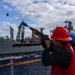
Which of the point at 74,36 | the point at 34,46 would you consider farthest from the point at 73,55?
the point at 34,46

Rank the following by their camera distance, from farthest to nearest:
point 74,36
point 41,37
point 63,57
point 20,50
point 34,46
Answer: point 34,46 → point 20,50 → point 74,36 → point 41,37 → point 63,57

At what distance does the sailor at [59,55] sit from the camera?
13.6ft

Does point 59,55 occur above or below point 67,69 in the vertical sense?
above

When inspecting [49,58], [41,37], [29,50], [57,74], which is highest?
[41,37]

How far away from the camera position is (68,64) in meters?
4.15

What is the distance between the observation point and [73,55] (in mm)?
4254

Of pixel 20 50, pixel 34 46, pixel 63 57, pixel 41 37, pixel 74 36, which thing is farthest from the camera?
pixel 34 46

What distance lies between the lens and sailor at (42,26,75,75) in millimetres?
4133

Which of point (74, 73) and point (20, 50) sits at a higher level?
point (74, 73)

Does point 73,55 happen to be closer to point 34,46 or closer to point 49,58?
point 49,58

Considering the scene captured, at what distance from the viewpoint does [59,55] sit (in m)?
4.12

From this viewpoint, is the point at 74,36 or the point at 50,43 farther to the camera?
the point at 74,36

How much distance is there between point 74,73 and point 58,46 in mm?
490

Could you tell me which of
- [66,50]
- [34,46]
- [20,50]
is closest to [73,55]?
[66,50]
